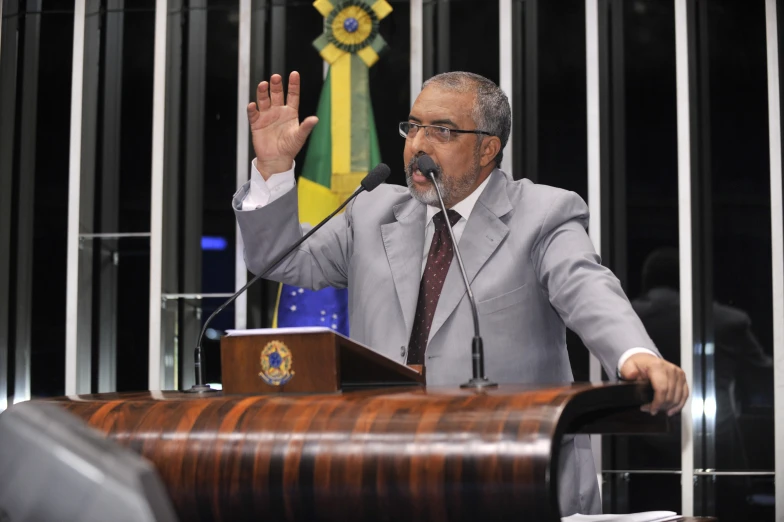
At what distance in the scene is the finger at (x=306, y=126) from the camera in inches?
75.9

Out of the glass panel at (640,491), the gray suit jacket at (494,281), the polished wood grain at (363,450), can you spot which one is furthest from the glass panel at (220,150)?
the polished wood grain at (363,450)

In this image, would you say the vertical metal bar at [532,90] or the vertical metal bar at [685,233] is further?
the vertical metal bar at [532,90]

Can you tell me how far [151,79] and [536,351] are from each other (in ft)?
9.88

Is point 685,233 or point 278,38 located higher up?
point 278,38

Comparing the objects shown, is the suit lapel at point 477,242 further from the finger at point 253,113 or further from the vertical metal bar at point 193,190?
the vertical metal bar at point 193,190

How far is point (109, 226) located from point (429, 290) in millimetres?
2723

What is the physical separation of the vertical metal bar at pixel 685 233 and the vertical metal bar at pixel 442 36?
3.14 ft

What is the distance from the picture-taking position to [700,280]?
404 cm

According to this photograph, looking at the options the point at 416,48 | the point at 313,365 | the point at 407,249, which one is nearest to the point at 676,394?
the point at 313,365

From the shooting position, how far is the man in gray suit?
201cm

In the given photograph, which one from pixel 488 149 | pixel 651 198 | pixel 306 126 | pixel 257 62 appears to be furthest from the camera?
pixel 257 62

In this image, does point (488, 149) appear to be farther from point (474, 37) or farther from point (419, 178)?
point (474, 37)

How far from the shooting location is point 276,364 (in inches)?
57.5

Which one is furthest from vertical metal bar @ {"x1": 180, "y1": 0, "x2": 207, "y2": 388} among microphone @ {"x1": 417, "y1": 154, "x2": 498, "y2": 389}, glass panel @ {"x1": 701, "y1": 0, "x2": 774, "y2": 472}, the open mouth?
microphone @ {"x1": 417, "y1": 154, "x2": 498, "y2": 389}
